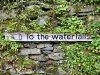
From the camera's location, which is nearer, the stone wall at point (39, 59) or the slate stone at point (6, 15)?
the stone wall at point (39, 59)

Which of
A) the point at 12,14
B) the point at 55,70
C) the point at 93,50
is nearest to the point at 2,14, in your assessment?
the point at 12,14

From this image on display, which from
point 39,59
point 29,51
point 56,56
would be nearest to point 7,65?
point 29,51

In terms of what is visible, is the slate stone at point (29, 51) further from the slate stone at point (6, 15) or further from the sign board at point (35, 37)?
the slate stone at point (6, 15)

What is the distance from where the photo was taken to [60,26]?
17.5ft

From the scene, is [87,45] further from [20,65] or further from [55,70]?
[20,65]

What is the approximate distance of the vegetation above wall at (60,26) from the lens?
5172 mm

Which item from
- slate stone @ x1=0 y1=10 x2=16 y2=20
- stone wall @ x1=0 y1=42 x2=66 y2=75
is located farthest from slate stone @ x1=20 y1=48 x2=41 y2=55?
slate stone @ x1=0 y1=10 x2=16 y2=20

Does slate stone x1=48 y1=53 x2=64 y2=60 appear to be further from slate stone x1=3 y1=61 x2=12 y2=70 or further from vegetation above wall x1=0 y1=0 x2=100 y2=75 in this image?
slate stone x1=3 y1=61 x2=12 y2=70

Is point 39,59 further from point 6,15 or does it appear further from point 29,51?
point 6,15

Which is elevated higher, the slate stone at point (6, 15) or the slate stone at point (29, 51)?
the slate stone at point (6, 15)

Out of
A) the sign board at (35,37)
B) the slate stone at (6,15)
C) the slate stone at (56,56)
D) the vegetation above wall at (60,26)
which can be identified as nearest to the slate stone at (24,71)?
the vegetation above wall at (60,26)

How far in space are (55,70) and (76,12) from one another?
1.35 metres

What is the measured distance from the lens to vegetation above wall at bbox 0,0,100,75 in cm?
517

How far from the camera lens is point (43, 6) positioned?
534 centimetres
